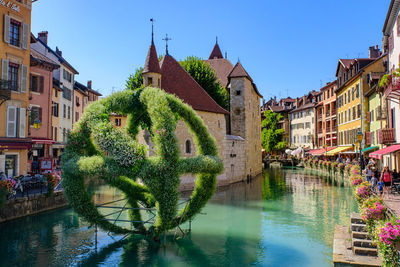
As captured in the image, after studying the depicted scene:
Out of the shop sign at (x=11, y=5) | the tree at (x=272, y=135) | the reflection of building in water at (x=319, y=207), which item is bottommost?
the reflection of building in water at (x=319, y=207)

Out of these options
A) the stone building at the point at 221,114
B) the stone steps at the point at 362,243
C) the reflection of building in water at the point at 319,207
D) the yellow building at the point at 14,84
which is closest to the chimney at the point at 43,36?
the stone building at the point at 221,114

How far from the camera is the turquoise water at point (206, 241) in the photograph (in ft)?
35.9

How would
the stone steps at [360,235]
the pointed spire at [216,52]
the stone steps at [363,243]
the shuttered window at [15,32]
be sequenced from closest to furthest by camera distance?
the stone steps at [363,243], the stone steps at [360,235], the shuttered window at [15,32], the pointed spire at [216,52]

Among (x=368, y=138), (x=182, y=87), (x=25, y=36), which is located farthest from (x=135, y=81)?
(x=368, y=138)

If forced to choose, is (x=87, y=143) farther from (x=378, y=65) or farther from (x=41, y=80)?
(x=378, y=65)

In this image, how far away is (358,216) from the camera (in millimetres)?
12242

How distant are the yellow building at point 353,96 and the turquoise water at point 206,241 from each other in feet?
63.2

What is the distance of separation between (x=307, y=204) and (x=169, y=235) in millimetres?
11461

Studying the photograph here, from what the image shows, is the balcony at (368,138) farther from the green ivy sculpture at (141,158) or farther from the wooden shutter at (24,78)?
the wooden shutter at (24,78)

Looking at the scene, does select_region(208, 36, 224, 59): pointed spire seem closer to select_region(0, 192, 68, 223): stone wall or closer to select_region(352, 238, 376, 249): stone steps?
select_region(0, 192, 68, 223): stone wall

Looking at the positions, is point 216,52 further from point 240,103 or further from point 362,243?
point 362,243

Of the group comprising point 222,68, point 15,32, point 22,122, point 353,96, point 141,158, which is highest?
point 222,68

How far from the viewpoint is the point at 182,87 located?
1089 inches

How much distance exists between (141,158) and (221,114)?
20.6m
